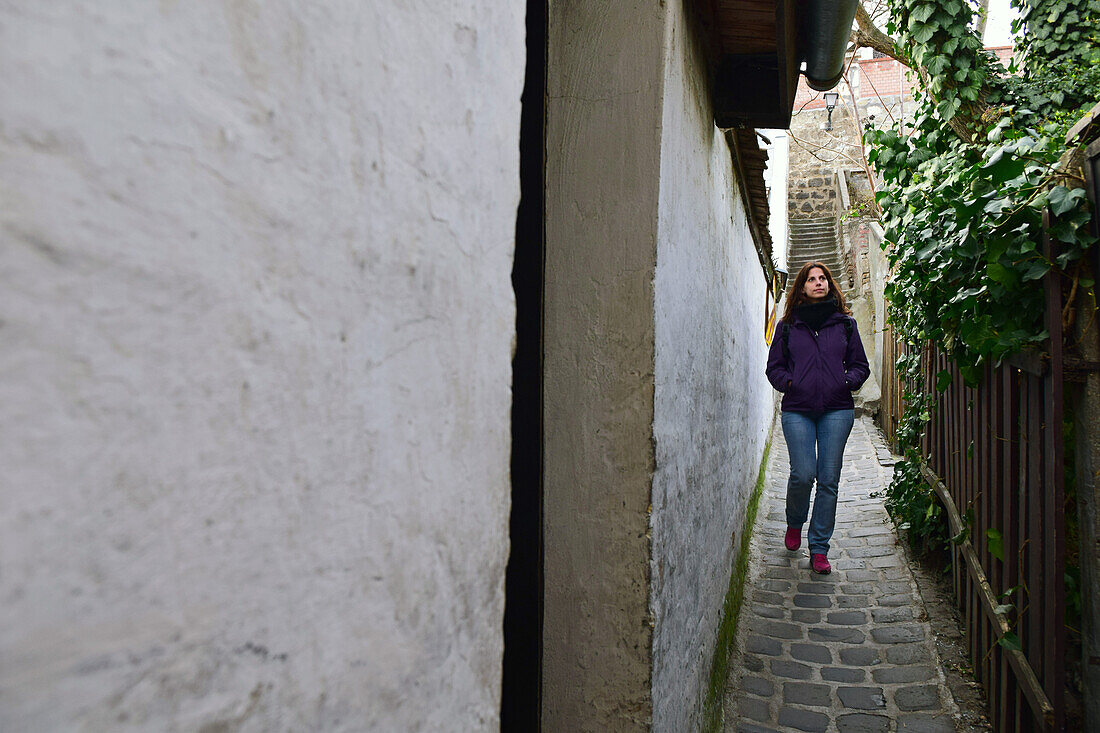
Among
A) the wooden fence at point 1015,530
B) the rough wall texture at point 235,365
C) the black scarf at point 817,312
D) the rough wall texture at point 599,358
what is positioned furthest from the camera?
the black scarf at point 817,312

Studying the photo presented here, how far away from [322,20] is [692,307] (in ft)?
6.48

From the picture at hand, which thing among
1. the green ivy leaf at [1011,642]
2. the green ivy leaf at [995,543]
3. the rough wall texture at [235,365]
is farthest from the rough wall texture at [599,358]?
the green ivy leaf at [995,543]

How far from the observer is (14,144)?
0.35 meters

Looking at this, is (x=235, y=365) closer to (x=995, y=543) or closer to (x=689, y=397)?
(x=689, y=397)

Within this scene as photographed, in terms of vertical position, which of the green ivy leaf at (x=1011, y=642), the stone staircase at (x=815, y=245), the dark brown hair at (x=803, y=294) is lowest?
the green ivy leaf at (x=1011, y=642)

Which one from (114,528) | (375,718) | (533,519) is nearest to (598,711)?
(533,519)

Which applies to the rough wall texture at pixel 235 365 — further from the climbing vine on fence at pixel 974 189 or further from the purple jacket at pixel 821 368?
the purple jacket at pixel 821 368

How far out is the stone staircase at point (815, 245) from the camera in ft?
59.4

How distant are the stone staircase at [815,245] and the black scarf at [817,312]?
536 inches

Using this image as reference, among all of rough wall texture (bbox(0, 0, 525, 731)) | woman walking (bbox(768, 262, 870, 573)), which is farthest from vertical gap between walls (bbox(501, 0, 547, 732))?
woman walking (bbox(768, 262, 870, 573))

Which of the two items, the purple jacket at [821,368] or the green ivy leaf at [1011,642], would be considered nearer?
the green ivy leaf at [1011,642]

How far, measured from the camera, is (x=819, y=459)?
459 centimetres

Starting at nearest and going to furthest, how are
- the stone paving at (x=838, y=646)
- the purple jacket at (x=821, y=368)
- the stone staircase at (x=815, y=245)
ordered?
the stone paving at (x=838, y=646) < the purple jacket at (x=821, y=368) < the stone staircase at (x=815, y=245)

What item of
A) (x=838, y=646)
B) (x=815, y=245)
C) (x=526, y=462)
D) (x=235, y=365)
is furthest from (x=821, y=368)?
(x=815, y=245)
